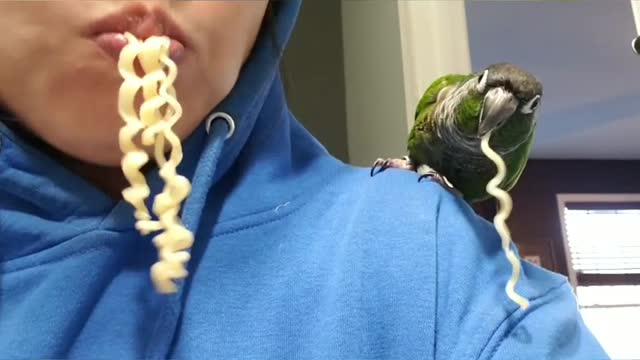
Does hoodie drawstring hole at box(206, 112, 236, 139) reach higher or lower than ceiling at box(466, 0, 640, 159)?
higher

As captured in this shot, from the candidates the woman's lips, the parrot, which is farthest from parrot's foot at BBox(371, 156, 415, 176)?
the woman's lips

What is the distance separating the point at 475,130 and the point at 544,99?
7.58 feet

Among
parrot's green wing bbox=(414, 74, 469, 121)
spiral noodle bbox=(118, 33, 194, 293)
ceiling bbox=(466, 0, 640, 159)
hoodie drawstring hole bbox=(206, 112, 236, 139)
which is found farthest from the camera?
ceiling bbox=(466, 0, 640, 159)

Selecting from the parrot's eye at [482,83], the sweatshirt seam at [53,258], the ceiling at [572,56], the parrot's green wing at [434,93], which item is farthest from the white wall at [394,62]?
the ceiling at [572,56]

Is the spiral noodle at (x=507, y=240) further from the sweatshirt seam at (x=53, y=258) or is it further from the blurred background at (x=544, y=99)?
the blurred background at (x=544, y=99)

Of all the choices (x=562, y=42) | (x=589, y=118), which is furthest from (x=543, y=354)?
(x=589, y=118)

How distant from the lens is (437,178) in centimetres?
52

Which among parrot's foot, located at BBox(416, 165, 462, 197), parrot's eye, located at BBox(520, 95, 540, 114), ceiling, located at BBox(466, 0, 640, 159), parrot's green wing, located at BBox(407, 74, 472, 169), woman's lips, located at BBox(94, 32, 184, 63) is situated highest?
woman's lips, located at BBox(94, 32, 184, 63)

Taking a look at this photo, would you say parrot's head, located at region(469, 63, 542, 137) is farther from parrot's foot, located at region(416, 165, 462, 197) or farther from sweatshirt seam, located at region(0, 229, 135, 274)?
sweatshirt seam, located at region(0, 229, 135, 274)

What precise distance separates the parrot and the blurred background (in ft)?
1.10

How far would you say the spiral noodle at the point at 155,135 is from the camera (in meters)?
0.36

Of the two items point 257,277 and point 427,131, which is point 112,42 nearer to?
point 257,277

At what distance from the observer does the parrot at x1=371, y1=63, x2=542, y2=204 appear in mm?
461

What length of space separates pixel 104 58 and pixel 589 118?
2.83 metres
